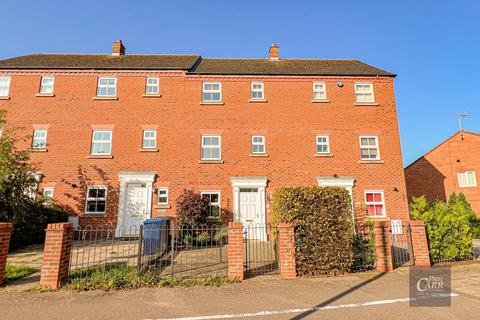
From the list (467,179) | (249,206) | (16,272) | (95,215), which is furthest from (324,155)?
(467,179)

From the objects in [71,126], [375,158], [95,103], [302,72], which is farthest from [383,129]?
[71,126]

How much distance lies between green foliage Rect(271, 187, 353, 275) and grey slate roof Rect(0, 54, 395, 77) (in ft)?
34.6

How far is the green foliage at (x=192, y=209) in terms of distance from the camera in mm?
12758

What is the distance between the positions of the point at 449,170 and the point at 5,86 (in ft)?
101

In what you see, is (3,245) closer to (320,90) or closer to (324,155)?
(324,155)

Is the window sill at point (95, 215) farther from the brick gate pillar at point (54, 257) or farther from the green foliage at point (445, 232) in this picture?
the green foliage at point (445, 232)

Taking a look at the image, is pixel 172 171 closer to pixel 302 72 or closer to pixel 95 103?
pixel 95 103

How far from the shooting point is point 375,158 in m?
15.1

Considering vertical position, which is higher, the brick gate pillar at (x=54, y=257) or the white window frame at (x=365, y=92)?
the white window frame at (x=365, y=92)

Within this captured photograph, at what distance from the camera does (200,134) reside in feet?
49.5

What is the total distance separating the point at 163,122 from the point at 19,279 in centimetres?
985

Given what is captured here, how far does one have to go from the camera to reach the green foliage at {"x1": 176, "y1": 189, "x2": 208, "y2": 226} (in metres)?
12.8

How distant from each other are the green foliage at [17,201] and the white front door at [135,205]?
3.56 metres

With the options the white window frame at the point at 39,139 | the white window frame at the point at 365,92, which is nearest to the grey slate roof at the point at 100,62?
the white window frame at the point at 39,139
